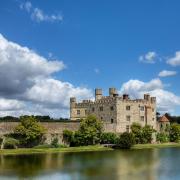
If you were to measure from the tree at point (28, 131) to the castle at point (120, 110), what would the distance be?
14639 millimetres

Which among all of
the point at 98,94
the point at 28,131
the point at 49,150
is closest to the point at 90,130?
the point at 28,131

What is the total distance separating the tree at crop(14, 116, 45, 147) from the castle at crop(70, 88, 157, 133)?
14.6 meters

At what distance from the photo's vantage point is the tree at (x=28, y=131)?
56.2 metres

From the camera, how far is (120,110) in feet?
230

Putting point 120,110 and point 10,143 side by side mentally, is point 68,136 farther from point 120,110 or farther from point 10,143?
point 120,110

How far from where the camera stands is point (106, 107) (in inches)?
2825

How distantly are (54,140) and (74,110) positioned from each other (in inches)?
743

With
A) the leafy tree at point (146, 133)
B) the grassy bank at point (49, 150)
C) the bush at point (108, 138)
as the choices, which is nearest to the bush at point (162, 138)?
the leafy tree at point (146, 133)

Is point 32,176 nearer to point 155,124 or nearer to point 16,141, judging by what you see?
point 16,141

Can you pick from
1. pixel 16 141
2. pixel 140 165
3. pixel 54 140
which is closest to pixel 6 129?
pixel 16 141

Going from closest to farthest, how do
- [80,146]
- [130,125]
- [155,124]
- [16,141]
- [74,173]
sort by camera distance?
[74,173]
[16,141]
[80,146]
[130,125]
[155,124]

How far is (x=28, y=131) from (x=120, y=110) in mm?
18967

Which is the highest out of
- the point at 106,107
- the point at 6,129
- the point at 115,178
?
the point at 106,107

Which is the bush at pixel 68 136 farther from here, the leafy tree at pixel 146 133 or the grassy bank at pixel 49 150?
the leafy tree at pixel 146 133
